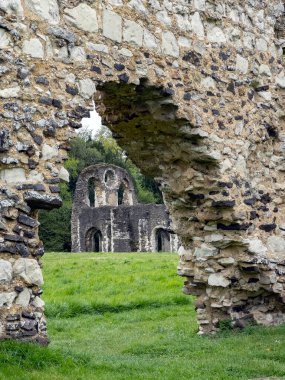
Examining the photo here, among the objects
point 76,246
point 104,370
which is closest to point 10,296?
point 104,370

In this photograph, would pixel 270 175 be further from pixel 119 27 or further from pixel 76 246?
pixel 76 246

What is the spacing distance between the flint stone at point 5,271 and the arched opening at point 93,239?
26.8 metres

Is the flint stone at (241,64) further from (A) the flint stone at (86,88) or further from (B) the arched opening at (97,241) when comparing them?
(B) the arched opening at (97,241)

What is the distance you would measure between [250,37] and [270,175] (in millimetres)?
1860

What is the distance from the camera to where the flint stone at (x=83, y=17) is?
22.7 feet

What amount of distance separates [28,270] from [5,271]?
260 mm

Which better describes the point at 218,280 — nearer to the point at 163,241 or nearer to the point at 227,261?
the point at 227,261

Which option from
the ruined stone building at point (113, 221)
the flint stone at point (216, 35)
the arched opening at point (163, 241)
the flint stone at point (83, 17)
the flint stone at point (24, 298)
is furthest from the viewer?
the arched opening at point (163, 241)

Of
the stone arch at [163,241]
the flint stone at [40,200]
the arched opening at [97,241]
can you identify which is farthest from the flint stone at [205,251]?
the arched opening at [97,241]

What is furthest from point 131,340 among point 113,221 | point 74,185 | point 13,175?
point 74,185

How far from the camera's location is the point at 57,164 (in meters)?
Answer: 6.62

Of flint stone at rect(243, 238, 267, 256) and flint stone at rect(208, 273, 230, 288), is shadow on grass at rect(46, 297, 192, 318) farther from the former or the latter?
flint stone at rect(243, 238, 267, 256)

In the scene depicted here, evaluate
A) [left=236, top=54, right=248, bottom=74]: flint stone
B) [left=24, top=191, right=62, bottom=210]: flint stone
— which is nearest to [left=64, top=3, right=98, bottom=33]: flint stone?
[left=24, top=191, right=62, bottom=210]: flint stone

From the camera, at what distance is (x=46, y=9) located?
6672mm
